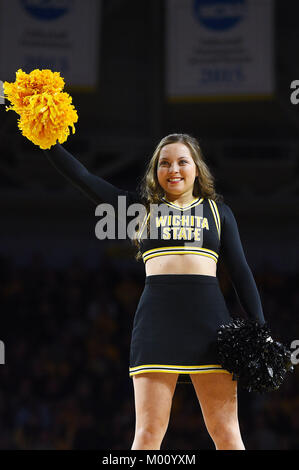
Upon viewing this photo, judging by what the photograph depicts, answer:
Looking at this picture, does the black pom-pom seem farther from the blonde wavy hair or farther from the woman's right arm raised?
the woman's right arm raised

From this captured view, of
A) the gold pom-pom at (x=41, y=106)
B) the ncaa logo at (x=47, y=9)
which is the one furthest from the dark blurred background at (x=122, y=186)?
the gold pom-pom at (x=41, y=106)

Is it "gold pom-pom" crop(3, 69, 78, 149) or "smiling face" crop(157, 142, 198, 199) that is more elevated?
"gold pom-pom" crop(3, 69, 78, 149)

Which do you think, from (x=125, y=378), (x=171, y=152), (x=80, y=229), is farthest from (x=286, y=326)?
(x=171, y=152)

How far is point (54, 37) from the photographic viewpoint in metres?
8.55

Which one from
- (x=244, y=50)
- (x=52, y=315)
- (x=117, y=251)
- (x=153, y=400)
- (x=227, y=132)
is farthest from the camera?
(x=117, y=251)

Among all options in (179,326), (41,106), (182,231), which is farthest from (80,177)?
(179,326)

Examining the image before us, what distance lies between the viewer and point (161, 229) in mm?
2838

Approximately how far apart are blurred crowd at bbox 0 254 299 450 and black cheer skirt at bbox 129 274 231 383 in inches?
165

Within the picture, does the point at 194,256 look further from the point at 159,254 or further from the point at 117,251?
the point at 117,251

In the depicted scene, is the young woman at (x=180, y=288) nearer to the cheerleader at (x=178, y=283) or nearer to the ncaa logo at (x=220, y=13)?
the cheerleader at (x=178, y=283)

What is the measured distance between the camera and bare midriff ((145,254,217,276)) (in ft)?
9.10

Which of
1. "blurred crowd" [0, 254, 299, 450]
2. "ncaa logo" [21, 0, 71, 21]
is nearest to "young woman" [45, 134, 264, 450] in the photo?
"blurred crowd" [0, 254, 299, 450]

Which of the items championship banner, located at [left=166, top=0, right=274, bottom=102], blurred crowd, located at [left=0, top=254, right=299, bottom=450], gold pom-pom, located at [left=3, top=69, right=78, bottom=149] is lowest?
blurred crowd, located at [left=0, top=254, right=299, bottom=450]

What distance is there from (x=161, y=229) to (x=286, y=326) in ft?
21.9
